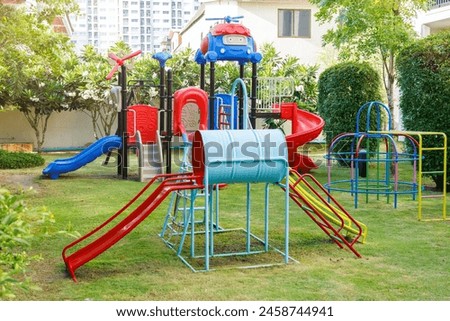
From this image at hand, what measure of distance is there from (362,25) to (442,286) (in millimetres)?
8987

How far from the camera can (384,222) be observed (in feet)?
27.4

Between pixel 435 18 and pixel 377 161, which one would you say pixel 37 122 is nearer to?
pixel 377 161

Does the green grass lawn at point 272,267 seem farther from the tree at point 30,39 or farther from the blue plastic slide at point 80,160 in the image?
the blue plastic slide at point 80,160

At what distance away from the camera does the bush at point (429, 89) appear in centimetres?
1048

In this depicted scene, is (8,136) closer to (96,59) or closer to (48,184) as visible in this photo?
(96,59)

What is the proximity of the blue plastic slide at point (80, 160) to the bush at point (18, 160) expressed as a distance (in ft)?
6.38

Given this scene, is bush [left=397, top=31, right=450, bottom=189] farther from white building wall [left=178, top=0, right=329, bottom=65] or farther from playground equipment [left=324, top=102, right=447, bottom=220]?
white building wall [left=178, top=0, right=329, bottom=65]

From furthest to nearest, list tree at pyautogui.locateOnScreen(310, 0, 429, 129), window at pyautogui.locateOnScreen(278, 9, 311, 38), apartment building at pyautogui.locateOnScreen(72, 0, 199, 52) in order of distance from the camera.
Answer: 1. apartment building at pyautogui.locateOnScreen(72, 0, 199, 52)
2. window at pyautogui.locateOnScreen(278, 9, 311, 38)
3. tree at pyautogui.locateOnScreen(310, 0, 429, 129)

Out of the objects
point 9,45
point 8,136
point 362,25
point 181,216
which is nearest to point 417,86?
point 362,25

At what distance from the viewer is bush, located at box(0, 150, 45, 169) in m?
14.1

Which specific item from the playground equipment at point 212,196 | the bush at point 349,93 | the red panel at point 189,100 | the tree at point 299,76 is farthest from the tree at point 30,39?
the tree at point 299,76

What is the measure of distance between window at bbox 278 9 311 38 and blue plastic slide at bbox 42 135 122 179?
1230cm

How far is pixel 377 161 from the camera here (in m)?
10.0

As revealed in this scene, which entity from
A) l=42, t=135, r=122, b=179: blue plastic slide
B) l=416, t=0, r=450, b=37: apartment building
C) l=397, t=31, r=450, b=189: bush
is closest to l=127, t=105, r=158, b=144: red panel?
l=42, t=135, r=122, b=179: blue plastic slide
